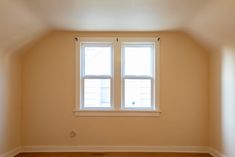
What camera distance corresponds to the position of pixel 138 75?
6.08m

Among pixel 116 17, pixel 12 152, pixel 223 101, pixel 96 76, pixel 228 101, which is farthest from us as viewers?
pixel 96 76

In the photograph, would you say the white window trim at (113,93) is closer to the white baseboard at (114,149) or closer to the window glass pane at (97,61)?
the window glass pane at (97,61)

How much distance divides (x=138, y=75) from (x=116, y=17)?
1.57 meters

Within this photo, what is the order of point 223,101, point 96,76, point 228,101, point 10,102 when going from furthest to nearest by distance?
point 96,76
point 10,102
point 223,101
point 228,101

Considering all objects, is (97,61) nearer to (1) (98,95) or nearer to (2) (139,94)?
(1) (98,95)

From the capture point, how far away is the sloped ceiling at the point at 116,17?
4027 mm

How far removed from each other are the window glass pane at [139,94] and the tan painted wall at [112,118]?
26cm

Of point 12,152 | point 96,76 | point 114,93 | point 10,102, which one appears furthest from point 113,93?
point 12,152

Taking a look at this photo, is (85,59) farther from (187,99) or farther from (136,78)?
(187,99)

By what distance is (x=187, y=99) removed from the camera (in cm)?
596

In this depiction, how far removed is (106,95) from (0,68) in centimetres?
201

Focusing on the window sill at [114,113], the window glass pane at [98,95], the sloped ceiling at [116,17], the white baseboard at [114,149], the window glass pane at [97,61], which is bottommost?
the white baseboard at [114,149]

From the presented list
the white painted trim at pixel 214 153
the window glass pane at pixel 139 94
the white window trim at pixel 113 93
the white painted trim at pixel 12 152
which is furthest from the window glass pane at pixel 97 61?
the white painted trim at pixel 214 153

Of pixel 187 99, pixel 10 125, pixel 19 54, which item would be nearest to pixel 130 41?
pixel 187 99
